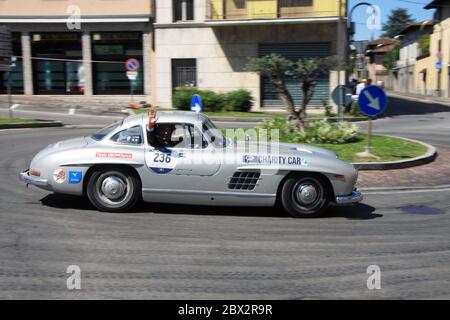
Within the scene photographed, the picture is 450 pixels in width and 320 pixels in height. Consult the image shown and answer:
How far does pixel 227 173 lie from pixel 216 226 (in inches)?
A: 31.3

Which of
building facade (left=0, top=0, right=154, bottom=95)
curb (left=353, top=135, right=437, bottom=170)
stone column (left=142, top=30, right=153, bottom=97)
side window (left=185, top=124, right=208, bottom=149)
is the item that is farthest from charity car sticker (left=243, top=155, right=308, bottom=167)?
stone column (left=142, top=30, right=153, bottom=97)

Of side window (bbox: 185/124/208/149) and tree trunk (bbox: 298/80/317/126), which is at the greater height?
tree trunk (bbox: 298/80/317/126)

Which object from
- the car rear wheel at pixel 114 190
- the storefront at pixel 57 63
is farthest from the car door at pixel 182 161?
the storefront at pixel 57 63

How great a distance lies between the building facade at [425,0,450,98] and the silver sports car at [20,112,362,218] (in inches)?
1575

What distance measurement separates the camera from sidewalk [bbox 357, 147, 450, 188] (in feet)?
31.4

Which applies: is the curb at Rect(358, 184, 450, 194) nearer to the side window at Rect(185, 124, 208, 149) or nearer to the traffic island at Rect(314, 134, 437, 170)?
the traffic island at Rect(314, 134, 437, 170)

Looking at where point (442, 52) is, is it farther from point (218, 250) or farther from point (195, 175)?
point (218, 250)

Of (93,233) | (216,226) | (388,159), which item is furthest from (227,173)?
(388,159)

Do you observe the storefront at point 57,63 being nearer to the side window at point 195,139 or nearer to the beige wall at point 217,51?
the beige wall at point 217,51

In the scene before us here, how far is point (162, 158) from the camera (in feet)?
23.3

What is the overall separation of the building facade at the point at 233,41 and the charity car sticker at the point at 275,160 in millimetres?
18929

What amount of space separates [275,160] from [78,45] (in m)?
23.8

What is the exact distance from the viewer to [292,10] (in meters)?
25.4

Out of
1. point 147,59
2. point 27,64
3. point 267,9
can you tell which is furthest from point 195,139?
point 27,64
